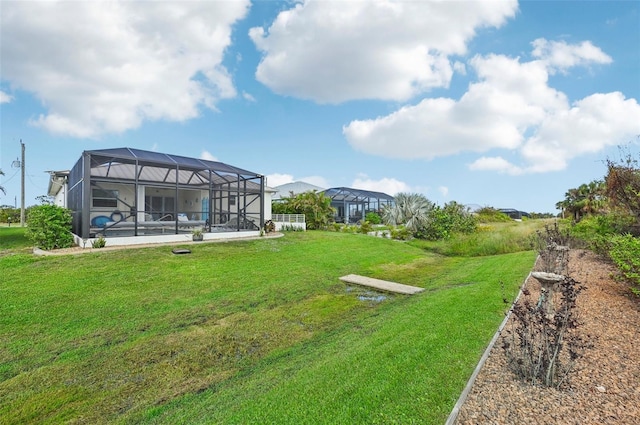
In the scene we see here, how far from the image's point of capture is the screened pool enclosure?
38.9 feet

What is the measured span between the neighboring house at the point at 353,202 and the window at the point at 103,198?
19.2 m

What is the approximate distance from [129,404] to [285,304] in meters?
3.59

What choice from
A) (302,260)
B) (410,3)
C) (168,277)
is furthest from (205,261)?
(410,3)

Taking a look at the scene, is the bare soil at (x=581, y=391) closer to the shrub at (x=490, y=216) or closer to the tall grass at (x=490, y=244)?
the tall grass at (x=490, y=244)

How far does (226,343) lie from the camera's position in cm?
462

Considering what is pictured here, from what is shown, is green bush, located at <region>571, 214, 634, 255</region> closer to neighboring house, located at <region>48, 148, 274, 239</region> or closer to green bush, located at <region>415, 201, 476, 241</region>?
green bush, located at <region>415, 201, 476, 241</region>

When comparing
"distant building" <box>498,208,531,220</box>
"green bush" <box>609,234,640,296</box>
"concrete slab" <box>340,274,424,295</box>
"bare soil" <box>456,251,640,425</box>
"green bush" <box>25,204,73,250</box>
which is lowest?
"concrete slab" <box>340,274,424,295</box>

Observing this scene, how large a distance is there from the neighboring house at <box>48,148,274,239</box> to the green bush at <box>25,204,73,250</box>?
574 millimetres

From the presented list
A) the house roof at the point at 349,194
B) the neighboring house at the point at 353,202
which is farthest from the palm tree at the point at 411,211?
the neighboring house at the point at 353,202

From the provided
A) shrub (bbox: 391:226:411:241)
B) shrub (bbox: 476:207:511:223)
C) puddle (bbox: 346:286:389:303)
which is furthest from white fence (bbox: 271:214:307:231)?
shrub (bbox: 476:207:511:223)

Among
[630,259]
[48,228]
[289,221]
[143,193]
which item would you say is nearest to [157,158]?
[48,228]

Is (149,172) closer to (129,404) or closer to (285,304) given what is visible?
(285,304)

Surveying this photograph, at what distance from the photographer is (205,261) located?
976 cm

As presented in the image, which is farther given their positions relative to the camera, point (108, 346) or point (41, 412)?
point (108, 346)
